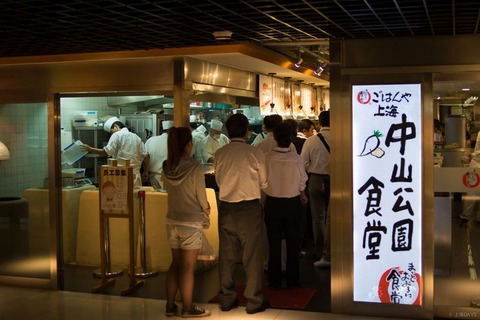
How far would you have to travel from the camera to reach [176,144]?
5.48 meters

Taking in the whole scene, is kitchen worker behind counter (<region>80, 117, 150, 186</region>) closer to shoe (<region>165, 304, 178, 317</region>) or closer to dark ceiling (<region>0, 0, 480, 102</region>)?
dark ceiling (<region>0, 0, 480, 102</region>)

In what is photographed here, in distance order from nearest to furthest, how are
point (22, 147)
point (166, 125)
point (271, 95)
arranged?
point (22, 147), point (166, 125), point (271, 95)

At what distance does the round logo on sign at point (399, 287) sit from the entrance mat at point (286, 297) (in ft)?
2.73

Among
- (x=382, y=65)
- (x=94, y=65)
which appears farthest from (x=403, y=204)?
(x=94, y=65)

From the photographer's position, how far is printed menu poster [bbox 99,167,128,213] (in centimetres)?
663

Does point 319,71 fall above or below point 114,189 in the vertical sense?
above

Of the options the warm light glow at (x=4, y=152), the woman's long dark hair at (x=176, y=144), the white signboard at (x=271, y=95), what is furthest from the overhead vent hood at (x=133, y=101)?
the woman's long dark hair at (x=176, y=144)

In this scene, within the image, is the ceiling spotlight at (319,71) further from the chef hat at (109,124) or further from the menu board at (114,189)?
the menu board at (114,189)

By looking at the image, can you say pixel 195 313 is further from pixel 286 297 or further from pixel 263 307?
pixel 286 297

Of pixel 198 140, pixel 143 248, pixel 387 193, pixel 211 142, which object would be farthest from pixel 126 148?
pixel 387 193

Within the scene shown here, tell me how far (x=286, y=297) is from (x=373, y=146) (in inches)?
73.1

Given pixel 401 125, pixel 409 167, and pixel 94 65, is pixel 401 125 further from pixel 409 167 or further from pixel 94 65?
pixel 94 65

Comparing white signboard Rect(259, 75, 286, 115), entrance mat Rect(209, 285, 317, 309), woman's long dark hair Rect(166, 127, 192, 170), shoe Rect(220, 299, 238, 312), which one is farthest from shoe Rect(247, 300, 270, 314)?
white signboard Rect(259, 75, 286, 115)

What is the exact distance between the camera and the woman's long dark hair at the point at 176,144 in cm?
547
